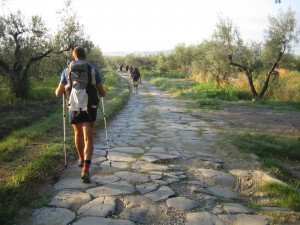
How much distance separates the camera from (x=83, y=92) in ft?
16.9

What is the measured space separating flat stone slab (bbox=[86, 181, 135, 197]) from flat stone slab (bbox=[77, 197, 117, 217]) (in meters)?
0.19

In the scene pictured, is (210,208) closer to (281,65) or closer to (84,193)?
(84,193)

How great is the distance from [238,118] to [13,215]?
401 inches

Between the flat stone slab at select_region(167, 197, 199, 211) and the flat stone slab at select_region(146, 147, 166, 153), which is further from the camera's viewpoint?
the flat stone slab at select_region(146, 147, 166, 153)

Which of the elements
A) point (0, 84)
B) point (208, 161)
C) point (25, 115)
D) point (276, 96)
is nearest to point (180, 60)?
point (276, 96)

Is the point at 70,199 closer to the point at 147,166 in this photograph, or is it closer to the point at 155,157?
the point at 147,166

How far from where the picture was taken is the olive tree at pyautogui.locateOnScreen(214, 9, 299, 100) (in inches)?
680

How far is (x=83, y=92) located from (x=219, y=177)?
2.88 meters

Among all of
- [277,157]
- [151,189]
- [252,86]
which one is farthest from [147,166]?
[252,86]

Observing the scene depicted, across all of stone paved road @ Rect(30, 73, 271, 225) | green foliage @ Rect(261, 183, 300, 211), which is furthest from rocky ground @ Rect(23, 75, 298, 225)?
green foliage @ Rect(261, 183, 300, 211)

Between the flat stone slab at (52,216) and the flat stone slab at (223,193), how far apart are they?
2274 mm

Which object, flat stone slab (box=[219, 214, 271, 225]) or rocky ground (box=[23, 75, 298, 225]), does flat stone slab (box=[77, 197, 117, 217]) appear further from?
flat stone slab (box=[219, 214, 271, 225])

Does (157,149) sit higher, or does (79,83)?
(79,83)

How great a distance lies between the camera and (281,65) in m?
17.9
